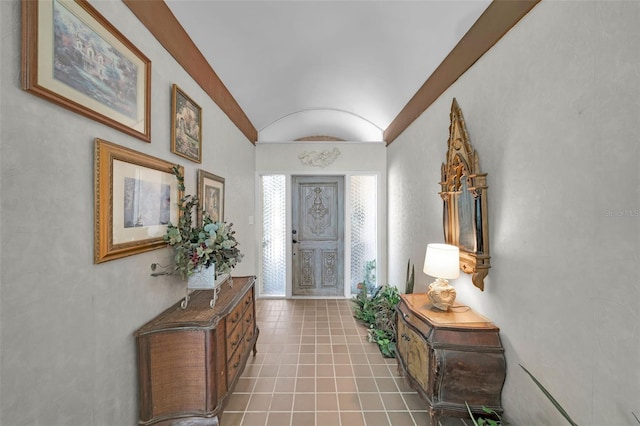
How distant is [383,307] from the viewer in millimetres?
3078

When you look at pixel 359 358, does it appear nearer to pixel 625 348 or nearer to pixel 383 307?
pixel 383 307

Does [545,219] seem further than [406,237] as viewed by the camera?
No

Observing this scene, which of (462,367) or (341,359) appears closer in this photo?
(462,367)

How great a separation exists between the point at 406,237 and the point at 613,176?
2.21 meters

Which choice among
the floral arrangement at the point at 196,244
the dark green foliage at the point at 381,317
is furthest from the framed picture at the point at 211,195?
the dark green foliage at the point at 381,317

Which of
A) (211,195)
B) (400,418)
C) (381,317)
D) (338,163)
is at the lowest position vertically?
(400,418)

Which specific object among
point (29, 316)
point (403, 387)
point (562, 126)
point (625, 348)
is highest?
point (562, 126)

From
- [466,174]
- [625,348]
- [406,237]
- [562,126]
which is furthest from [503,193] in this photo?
[406,237]

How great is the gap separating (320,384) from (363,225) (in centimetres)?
255

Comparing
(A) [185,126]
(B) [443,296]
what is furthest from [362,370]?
(A) [185,126]

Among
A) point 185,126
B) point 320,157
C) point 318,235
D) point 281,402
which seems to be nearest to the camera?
point 185,126

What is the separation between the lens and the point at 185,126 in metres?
1.80

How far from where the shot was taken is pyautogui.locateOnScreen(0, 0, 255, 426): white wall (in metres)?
0.77

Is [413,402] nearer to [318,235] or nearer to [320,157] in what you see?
[318,235]
